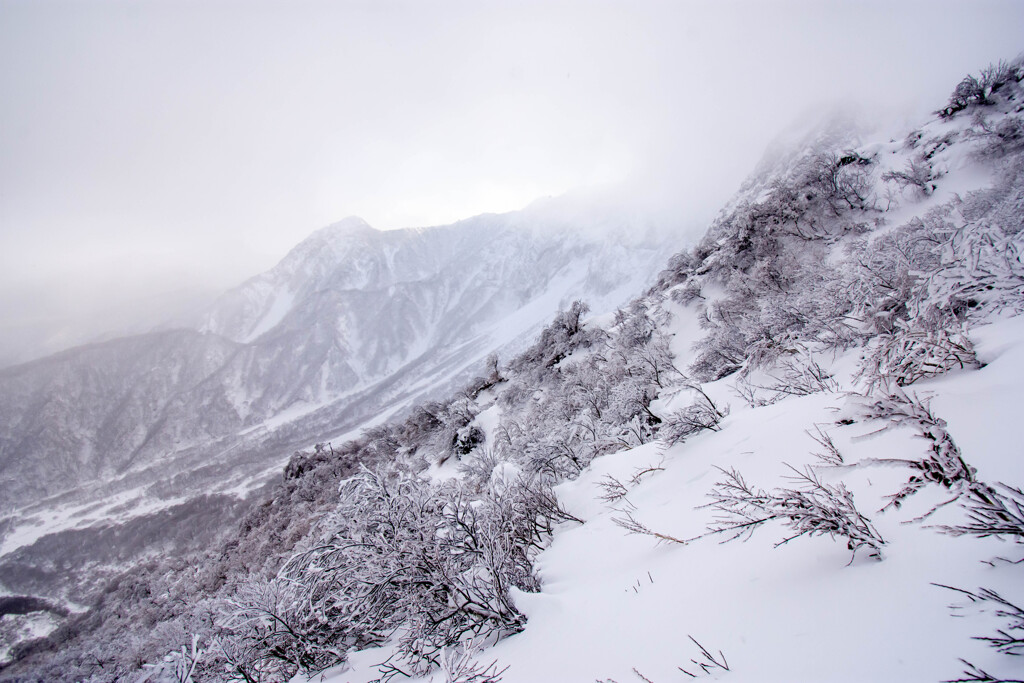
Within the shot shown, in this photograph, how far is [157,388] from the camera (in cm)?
8669

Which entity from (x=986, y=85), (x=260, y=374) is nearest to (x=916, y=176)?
(x=986, y=85)

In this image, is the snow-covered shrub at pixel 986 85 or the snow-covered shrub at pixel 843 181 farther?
the snow-covered shrub at pixel 843 181

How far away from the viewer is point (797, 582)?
1.79 metres

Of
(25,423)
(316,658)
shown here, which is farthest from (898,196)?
(25,423)

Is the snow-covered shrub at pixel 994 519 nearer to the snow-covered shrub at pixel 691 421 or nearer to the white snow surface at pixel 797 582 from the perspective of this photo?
the white snow surface at pixel 797 582

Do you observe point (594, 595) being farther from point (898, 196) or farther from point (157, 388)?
point (157, 388)

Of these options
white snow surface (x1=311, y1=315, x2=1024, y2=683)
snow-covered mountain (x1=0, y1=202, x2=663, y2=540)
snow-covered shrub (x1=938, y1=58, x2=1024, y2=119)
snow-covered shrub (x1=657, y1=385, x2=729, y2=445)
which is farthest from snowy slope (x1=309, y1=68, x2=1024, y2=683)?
snow-covered mountain (x1=0, y1=202, x2=663, y2=540)

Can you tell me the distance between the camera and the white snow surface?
133cm

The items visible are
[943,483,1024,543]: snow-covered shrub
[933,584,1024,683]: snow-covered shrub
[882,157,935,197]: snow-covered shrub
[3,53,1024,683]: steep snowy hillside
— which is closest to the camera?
[933,584,1024,683]: snow-covered shrub

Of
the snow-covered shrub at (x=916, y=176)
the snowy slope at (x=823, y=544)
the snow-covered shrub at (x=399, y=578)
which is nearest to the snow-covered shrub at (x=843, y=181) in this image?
the snow-covered shrub at (x=916, y=176)

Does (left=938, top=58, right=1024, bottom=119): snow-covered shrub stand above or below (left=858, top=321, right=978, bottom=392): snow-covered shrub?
above

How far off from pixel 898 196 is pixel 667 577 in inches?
744

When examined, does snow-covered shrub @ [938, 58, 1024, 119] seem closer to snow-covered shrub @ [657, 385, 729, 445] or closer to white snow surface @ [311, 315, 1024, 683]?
white snow surface @ [311, 315, 1024, 683]

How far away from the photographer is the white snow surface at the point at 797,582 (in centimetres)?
133
